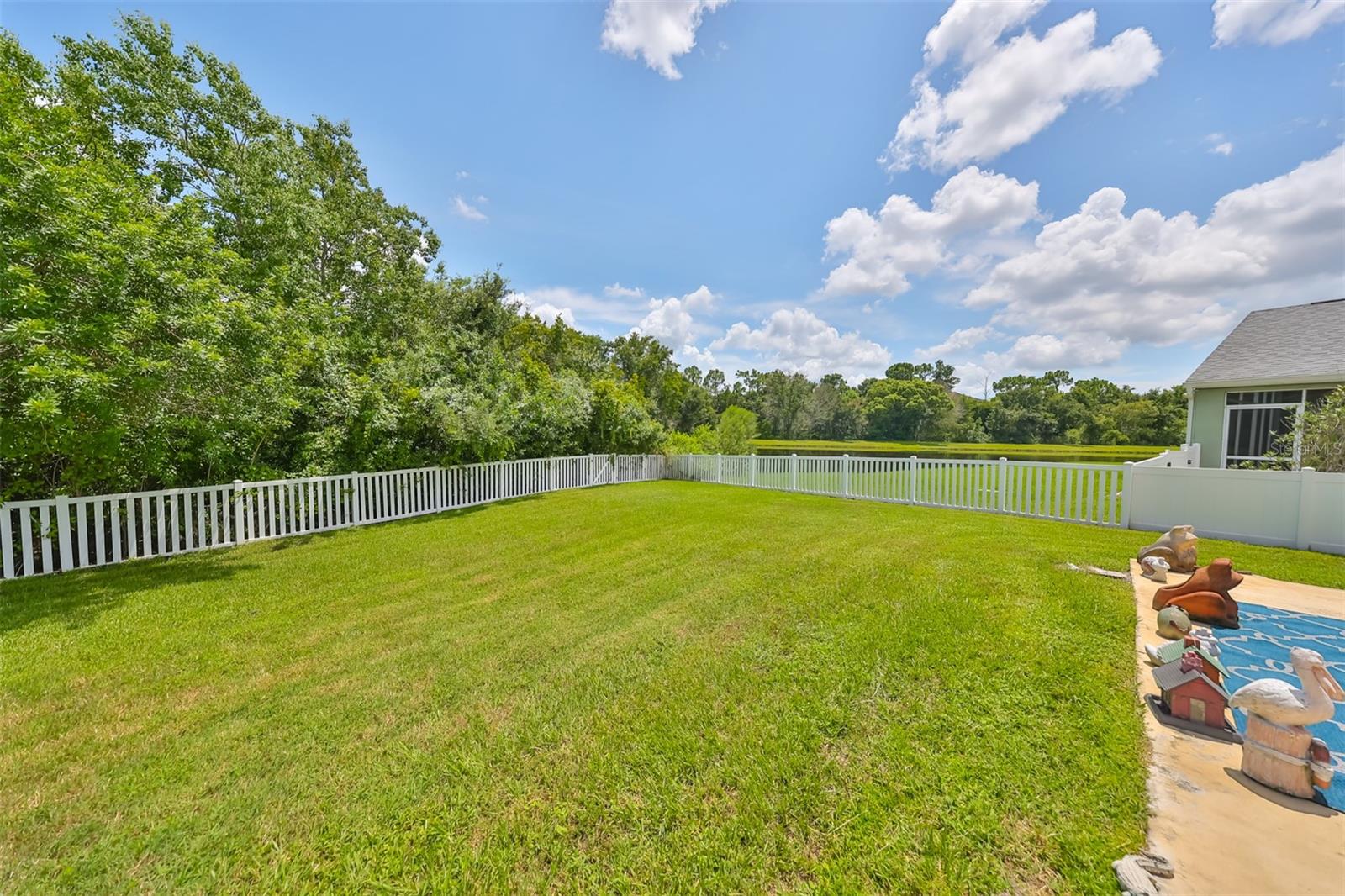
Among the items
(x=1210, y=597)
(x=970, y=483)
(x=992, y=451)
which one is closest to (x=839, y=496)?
(x=970, y=483)

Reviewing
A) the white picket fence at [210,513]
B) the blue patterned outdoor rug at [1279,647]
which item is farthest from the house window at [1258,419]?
the white picket fence at [210,513]

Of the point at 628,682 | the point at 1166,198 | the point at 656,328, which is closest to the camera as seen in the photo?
the point at 628,682

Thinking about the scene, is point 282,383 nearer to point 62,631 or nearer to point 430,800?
A: point 62,631

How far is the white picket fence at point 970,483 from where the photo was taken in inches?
253

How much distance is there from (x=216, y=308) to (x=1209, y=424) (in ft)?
54.4

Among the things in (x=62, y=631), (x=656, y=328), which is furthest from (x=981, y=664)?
(x=656, y=328)

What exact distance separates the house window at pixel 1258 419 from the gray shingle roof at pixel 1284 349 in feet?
1.47

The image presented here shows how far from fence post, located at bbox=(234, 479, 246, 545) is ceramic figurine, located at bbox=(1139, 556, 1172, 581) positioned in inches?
387

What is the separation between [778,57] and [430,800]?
1044cm

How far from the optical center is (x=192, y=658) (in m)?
2.93

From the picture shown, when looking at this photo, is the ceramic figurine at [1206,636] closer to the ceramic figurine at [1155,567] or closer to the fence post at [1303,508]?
the ceramic figurine at [1155,567]

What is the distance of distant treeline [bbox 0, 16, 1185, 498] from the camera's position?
13.2 feet

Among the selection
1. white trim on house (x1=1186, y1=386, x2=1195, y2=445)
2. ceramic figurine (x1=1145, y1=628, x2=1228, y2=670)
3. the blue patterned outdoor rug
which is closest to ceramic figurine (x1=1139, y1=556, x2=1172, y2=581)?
the blue patterned outdoor rug

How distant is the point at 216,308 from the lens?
4840 mm
